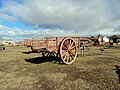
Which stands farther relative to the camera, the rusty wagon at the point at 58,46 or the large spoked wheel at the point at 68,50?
the large spoked wheel at the point at 68,50

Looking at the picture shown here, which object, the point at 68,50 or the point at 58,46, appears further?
the point at 68,50

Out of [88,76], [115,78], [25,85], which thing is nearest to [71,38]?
[88,76]

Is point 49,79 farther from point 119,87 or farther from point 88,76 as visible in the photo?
point 119,87

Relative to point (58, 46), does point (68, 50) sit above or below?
below

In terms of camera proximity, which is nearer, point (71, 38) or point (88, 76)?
point (88, 76)

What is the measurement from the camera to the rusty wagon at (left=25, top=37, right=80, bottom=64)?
10867 mm

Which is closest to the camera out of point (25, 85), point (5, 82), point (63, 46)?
point (25, 85)

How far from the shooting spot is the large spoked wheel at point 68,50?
37.3 feet

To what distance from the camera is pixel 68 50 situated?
12.0 metres

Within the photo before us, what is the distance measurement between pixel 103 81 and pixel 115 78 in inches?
31.9

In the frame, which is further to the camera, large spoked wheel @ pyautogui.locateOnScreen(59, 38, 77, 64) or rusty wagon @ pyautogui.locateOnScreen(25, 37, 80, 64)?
large spoked wheel @ pyautogui.locateOnScreen(59, 38, 77, 64)

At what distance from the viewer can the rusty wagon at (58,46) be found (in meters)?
10.9

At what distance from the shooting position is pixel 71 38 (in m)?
12.1

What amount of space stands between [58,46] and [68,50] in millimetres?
1132
